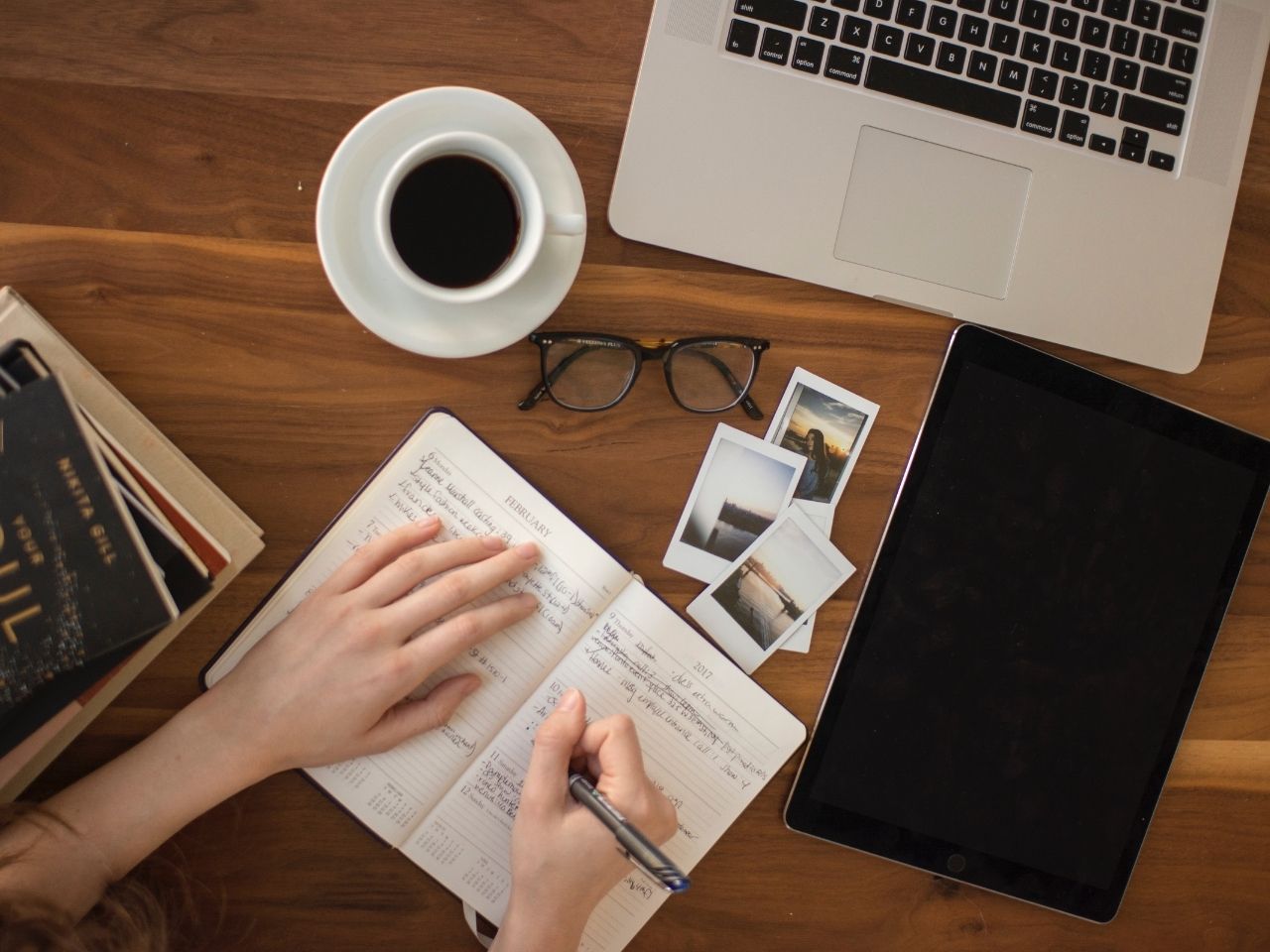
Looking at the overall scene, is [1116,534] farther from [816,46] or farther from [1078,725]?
[816,46]

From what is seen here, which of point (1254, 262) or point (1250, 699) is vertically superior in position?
point (1254, 262)

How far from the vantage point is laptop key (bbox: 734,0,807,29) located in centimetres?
71

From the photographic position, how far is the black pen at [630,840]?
66 centimetres

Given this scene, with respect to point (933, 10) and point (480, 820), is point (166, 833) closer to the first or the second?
point (480, 820)

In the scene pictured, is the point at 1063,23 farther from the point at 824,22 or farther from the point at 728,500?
the point at 728,500

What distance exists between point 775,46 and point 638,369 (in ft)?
0.91

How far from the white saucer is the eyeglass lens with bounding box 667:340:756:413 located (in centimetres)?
15

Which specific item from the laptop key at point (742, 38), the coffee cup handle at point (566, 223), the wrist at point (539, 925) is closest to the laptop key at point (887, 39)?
the laptop key at point (742, 38)

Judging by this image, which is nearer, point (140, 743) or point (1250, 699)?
point (140, 743)

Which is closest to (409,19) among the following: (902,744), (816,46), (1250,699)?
(816,46)

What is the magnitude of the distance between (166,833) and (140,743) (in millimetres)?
72

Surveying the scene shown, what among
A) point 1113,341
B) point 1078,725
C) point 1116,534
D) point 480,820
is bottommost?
point 480,820

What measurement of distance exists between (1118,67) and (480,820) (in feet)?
2.70

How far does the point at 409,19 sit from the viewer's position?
2.39ft
